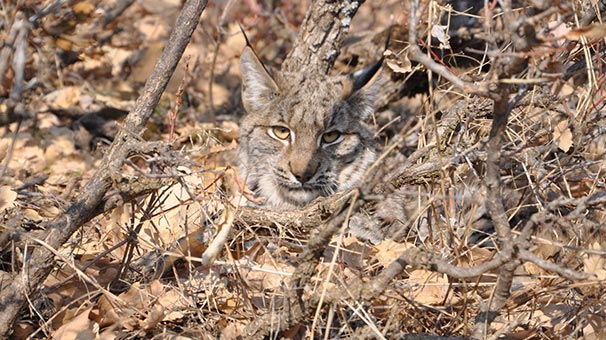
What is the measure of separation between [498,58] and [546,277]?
3.98 feet

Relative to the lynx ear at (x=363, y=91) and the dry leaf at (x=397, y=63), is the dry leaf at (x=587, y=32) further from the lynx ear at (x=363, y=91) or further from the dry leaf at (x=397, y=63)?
the lynx ear at (x=363, y=91)

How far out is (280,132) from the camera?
198 inches

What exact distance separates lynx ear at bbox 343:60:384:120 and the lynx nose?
23.4 inches

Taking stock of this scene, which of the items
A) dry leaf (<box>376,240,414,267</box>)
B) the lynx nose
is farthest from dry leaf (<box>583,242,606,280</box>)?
the lynx nose

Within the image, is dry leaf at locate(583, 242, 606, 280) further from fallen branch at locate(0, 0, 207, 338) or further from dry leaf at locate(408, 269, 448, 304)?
fallen branch at locate(0, 0, 207, 338)

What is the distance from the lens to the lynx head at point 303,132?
4.81 metres

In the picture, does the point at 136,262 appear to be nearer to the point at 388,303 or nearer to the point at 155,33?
the point at 388,303

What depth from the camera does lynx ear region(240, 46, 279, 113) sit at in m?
5.02

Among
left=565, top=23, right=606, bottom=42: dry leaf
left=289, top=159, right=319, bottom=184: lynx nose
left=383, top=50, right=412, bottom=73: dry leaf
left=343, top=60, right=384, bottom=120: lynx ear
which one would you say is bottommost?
left=289, top=159, right=319, bottom=184: lynx nose

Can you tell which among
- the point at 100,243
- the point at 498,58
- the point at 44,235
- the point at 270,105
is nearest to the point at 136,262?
the point at 100,243

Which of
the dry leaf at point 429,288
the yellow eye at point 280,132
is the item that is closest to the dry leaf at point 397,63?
the dry leaf at point 429,288

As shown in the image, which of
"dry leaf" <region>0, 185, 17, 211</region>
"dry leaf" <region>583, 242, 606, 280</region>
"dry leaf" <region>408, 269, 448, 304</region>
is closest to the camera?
"dry leaf" <region>583, 242, 606, 280</region>

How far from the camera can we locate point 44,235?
314 centimetres

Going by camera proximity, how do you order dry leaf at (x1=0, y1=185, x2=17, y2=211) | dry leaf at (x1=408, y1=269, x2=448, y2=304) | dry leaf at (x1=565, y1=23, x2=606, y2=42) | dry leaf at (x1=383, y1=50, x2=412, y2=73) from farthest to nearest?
dry leaf at (x1=383, y1=50, x2=412, y2=73), dry leaf at (x1=0, y1=185, x2=17, y2=211), dry leaf at (x1=408, y1=269, x2=448, y2=304), dry leaf at (x1=565, y1=23, x2=606, y2=42)
